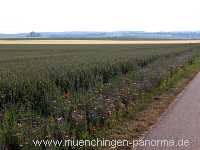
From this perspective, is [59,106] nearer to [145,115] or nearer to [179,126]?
[145,115]

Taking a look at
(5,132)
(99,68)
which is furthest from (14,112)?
(99,68)

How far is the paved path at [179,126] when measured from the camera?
7738 millimetres

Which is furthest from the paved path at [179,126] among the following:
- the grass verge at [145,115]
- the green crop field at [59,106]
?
the green crop field at [59,106]

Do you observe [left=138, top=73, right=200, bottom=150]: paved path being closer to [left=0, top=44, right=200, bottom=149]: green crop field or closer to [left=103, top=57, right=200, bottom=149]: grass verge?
[left=103, top=57, right=200, bottom=149]: grass verge

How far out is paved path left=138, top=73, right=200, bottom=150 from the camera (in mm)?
7738

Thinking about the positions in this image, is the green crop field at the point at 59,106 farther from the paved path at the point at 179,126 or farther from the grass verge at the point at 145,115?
the paved path at the point at 179,126

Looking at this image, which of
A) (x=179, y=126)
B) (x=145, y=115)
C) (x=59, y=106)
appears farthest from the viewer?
(x=145, y=115)

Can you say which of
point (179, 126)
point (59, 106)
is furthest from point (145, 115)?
point (59, 106)

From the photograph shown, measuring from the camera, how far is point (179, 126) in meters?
9.36

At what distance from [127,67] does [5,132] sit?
18.1 meters

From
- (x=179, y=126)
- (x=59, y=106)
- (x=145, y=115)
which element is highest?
(x=59, y=106)

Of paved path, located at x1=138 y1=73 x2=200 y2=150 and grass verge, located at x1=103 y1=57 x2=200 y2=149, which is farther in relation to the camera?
grass verge, located at x1=103 y1=57 x2=200 y2=149

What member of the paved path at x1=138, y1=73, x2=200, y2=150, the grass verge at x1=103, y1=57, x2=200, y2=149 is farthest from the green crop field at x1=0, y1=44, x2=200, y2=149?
the paved path at x1=138, y1=73, x2=200, y2=150

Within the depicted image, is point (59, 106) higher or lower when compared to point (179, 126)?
higher
